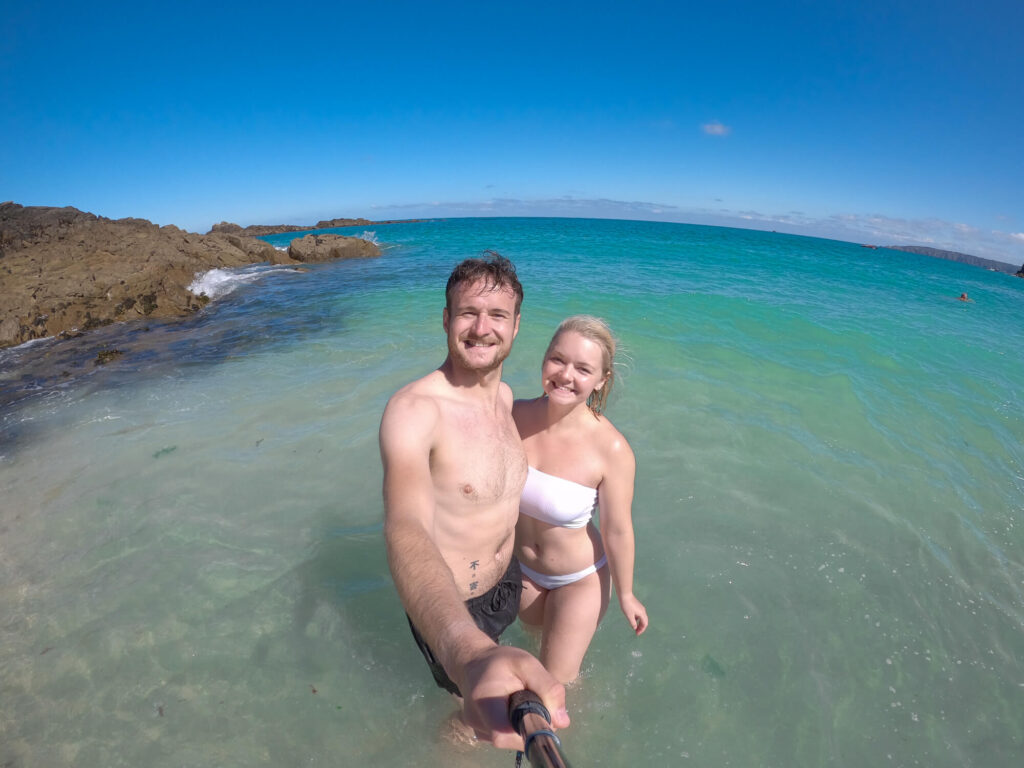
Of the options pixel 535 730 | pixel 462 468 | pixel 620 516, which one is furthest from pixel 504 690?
pixel 620 516

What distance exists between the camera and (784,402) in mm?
6703

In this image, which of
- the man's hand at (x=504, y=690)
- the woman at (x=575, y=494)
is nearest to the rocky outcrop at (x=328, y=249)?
the woman at (x=575, y=494)

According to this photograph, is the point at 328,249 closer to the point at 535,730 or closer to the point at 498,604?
the point at 498,604

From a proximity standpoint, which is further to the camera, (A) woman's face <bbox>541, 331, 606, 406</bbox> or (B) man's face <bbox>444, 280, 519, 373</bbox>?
(A) woman's face <bbox>541, 331, 606, 406</bbox>

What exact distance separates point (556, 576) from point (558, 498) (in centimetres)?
54

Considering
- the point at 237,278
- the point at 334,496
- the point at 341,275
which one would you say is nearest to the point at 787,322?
the point at 334,496

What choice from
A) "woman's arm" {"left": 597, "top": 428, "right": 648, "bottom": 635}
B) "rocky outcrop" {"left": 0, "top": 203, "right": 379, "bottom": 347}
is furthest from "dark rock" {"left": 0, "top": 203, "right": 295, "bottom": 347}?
"woman's arm" {"left": 597, "top": 428, "right": 648, "bottom": 635}

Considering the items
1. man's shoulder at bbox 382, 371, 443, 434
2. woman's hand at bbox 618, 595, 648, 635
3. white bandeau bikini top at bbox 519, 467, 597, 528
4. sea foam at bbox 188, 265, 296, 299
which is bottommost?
woman's hand at bbox 618, 595, 648, 635

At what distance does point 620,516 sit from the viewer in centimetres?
254

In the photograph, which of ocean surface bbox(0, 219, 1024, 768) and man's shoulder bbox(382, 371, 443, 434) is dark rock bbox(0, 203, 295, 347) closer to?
ocean surface bbox(0, 219, 1024, 768)

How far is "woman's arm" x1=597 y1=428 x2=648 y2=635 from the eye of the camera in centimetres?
252

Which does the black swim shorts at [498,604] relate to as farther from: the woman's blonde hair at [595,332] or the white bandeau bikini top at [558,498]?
the woman's blonde hair at [595,332]

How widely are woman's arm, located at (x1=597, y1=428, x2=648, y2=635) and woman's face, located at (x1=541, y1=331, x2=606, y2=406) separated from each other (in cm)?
31

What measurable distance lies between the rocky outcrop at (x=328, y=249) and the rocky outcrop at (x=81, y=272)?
16.8 feet
